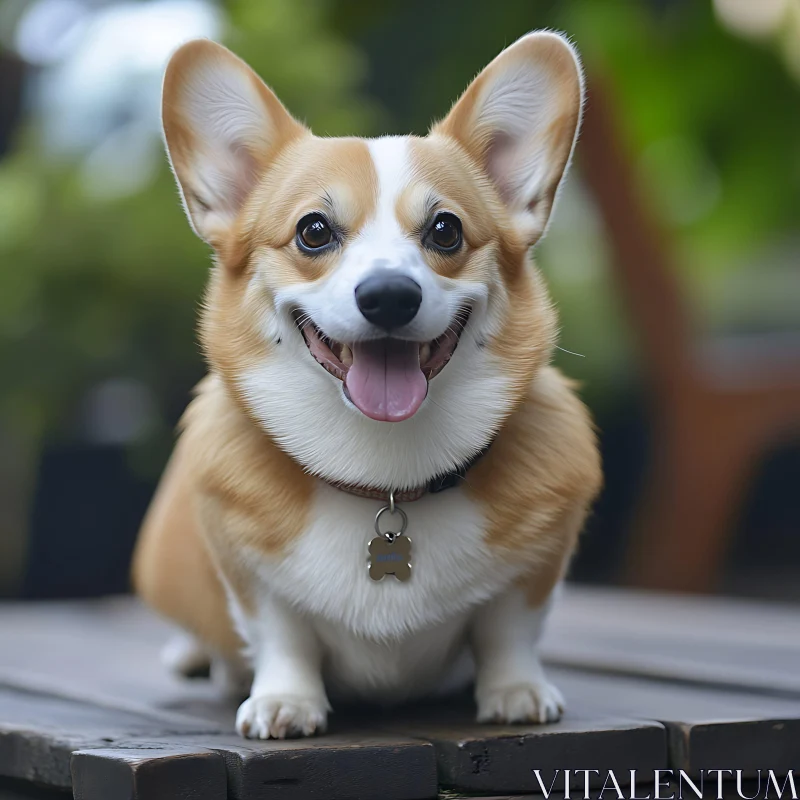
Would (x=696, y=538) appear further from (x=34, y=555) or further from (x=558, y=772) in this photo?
(x=558, y=772)

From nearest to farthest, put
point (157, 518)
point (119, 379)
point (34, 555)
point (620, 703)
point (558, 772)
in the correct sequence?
point (558, 772) → point (620, 703) → point (157, 518) → point (34, 555) → point (119, 379)

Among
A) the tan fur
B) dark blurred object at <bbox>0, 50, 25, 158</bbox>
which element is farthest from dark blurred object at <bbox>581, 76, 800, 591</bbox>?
the tan fur

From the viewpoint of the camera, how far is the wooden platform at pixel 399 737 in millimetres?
1811

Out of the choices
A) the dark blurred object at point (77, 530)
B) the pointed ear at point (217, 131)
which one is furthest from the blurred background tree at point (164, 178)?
the pointed ear at point (217, 131)

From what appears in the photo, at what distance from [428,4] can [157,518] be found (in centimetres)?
405

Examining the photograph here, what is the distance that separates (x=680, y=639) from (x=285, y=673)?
5.23 feet

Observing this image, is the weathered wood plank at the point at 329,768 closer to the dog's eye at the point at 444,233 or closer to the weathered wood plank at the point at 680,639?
the dog's eye at the point at 444,233

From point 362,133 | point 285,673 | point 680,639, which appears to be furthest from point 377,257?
point 362,133

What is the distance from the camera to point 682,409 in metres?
6.18

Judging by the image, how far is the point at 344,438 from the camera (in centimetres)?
201

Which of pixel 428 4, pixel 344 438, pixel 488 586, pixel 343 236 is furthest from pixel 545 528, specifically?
pixel 428 4

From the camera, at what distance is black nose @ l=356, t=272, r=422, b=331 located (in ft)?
5.90

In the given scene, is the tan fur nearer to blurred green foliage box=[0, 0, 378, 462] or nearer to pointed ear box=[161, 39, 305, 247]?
pointed ear box=[161, 39, 305, 247]

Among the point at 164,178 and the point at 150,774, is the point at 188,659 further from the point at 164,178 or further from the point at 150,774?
the point at 164,178
